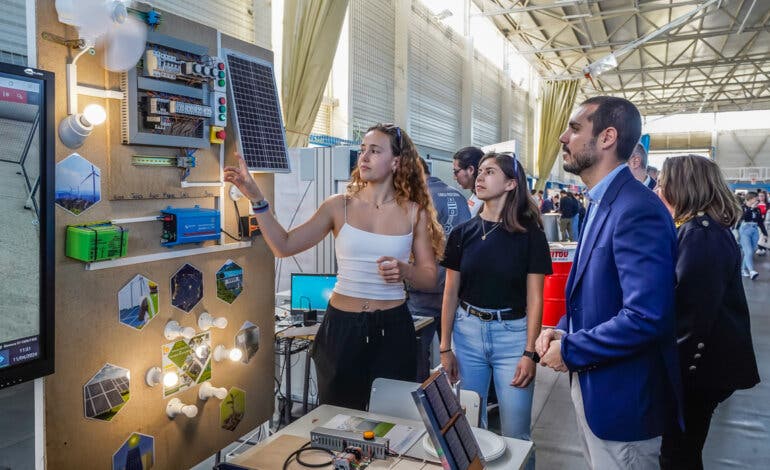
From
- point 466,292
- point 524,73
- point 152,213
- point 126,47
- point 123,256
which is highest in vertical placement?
point 524,73

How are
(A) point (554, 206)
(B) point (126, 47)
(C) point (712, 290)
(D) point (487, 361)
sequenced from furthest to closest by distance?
(A) point (554, 206) < (D) point (487, 361) < (C) point (712, 290) < (B) point (126, 47)

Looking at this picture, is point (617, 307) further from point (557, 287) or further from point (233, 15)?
point (233, 15)

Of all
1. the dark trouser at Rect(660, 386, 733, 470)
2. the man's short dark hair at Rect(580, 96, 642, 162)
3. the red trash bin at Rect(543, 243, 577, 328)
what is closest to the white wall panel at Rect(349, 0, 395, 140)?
the red trash bin at Rect(543, 243, 577, 328)

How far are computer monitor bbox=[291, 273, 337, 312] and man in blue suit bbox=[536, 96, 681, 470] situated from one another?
2.07 metres

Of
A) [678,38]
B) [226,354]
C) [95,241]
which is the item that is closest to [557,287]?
[226,354]

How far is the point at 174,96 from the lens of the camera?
1.61m

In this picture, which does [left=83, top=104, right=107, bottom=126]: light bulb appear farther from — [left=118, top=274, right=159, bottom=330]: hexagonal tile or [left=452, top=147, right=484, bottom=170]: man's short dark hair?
[left=452, top=147, right=484, bottom=170]: man's short dark hair

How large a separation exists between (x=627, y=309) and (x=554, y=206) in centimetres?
1382

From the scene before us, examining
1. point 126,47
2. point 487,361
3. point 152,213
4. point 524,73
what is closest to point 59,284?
point 152,213

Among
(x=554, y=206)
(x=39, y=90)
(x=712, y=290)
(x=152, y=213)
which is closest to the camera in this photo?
(x=39, y=90)

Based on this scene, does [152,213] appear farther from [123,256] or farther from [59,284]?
[59,284]

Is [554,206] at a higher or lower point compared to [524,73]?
lower

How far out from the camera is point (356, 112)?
678cm

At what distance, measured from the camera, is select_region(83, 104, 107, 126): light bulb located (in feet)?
4.46
